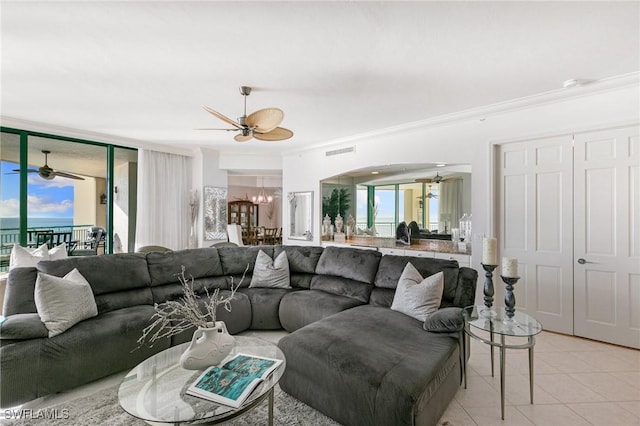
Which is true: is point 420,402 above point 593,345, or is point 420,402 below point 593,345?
above

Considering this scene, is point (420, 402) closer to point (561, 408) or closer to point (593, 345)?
point (561, 408)

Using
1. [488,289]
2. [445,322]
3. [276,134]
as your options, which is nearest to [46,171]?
[276,134]

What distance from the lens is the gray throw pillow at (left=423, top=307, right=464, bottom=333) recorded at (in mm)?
2193

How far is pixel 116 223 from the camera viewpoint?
562cm

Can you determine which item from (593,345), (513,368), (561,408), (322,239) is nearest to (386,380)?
(561,408)

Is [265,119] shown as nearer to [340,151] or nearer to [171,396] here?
[171,396]

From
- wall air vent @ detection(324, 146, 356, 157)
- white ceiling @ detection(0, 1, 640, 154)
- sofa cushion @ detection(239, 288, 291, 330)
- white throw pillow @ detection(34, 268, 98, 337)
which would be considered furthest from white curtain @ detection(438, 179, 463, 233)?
white throw pillow @ detection(34, 268, 98, 337)

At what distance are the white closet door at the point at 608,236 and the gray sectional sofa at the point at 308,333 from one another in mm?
1632

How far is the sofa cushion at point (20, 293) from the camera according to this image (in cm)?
246

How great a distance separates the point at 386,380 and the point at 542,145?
337 centimetres

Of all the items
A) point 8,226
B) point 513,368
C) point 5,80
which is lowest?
point 513,368

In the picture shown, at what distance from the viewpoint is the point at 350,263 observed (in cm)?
→ 353

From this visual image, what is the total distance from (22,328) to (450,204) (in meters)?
5.01

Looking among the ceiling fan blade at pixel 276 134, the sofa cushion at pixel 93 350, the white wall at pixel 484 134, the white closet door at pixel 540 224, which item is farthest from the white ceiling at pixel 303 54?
the sofa cushion at pixel 93 350
